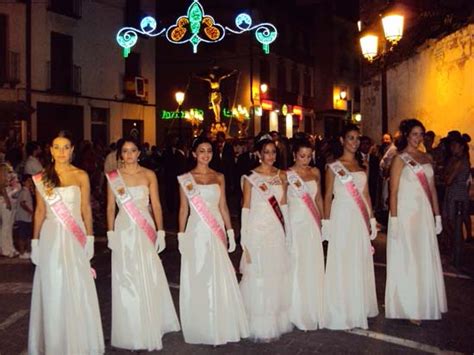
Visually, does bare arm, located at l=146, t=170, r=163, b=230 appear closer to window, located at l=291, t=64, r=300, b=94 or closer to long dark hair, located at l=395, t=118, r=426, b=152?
long dark hair, located at l=395, t=118, r=426, b=152

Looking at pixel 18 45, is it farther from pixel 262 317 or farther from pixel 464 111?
pixel 262 317

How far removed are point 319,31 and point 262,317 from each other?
1692 inches

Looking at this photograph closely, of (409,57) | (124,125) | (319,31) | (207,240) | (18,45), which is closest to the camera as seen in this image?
(207,240)

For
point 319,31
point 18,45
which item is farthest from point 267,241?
point 319,31

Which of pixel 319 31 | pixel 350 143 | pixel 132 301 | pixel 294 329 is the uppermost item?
pixel 319 31

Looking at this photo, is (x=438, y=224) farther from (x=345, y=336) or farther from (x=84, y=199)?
(x=84, y=199)

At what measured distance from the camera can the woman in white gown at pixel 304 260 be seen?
5.66 meters

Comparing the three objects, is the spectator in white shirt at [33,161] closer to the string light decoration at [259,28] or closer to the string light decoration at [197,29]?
the string light decoration at [197,29]

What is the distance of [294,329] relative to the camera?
568 cm

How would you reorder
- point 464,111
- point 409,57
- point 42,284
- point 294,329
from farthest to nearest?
point 409,57 < point 464,111 < point 294,329 < point 42,284

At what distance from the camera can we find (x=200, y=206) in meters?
5.30

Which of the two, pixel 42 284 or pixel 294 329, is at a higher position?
pixel 42 284

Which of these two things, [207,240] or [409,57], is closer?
[207,240]

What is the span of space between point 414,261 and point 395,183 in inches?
31.9
